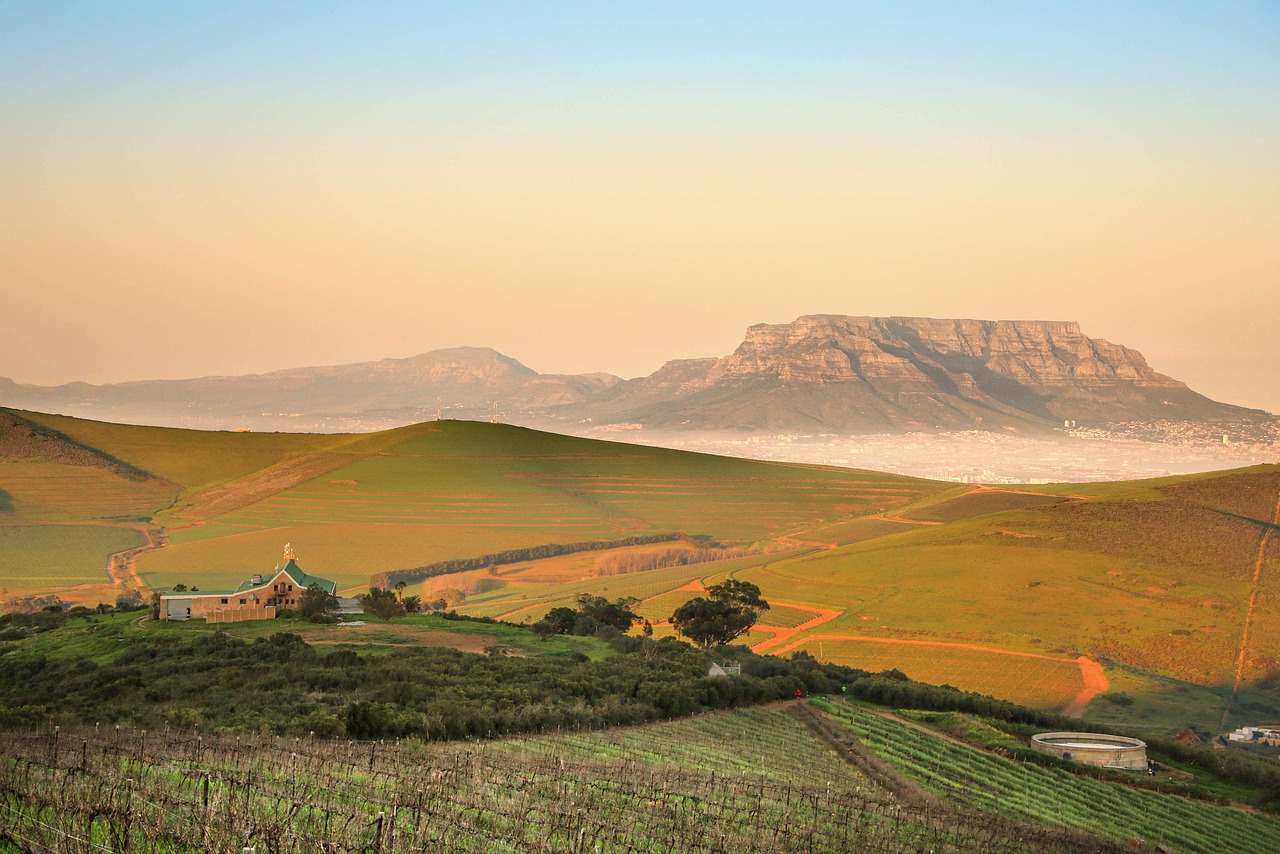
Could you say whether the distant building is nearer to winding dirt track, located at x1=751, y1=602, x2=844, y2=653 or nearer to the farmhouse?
winding dirt track, located at x1=751, y1=602, x2=844, y2=653

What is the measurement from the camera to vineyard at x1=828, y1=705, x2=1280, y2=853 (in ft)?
117

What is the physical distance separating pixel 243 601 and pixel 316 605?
182 inches

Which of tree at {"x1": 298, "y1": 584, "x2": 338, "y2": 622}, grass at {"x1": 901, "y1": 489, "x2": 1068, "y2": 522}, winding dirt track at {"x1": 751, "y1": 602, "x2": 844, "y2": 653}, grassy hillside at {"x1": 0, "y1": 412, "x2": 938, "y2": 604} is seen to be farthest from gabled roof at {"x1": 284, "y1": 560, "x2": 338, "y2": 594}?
grass at {"x1": 901, "y1": 489, "x2": 1068, "y2": 522}

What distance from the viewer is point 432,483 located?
167500 millimetres

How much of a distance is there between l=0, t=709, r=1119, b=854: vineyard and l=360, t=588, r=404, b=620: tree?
42351 millimetres

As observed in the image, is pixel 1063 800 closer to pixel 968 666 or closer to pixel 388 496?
pixel 968 666

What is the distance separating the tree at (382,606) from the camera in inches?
3022

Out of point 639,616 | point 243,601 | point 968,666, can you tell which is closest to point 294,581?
point 243,601

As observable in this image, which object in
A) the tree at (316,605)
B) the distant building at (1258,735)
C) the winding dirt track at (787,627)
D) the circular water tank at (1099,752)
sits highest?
the tree at (316,605)

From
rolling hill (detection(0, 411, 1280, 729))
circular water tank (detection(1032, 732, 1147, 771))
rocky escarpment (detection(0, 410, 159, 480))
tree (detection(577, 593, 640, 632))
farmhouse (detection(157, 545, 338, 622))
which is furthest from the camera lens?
rocky escarpment (detection(0, 410, 159, 480))

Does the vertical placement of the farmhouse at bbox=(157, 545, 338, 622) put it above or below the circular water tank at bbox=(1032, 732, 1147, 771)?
above

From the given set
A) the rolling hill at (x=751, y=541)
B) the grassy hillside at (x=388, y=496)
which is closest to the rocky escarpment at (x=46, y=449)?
the rolling hill at (x=751, y=541)

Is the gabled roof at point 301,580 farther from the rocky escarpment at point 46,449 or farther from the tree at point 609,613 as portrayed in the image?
the rocky escarpment at point 46,449

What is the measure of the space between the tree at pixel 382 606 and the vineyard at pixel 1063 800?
3904cm
